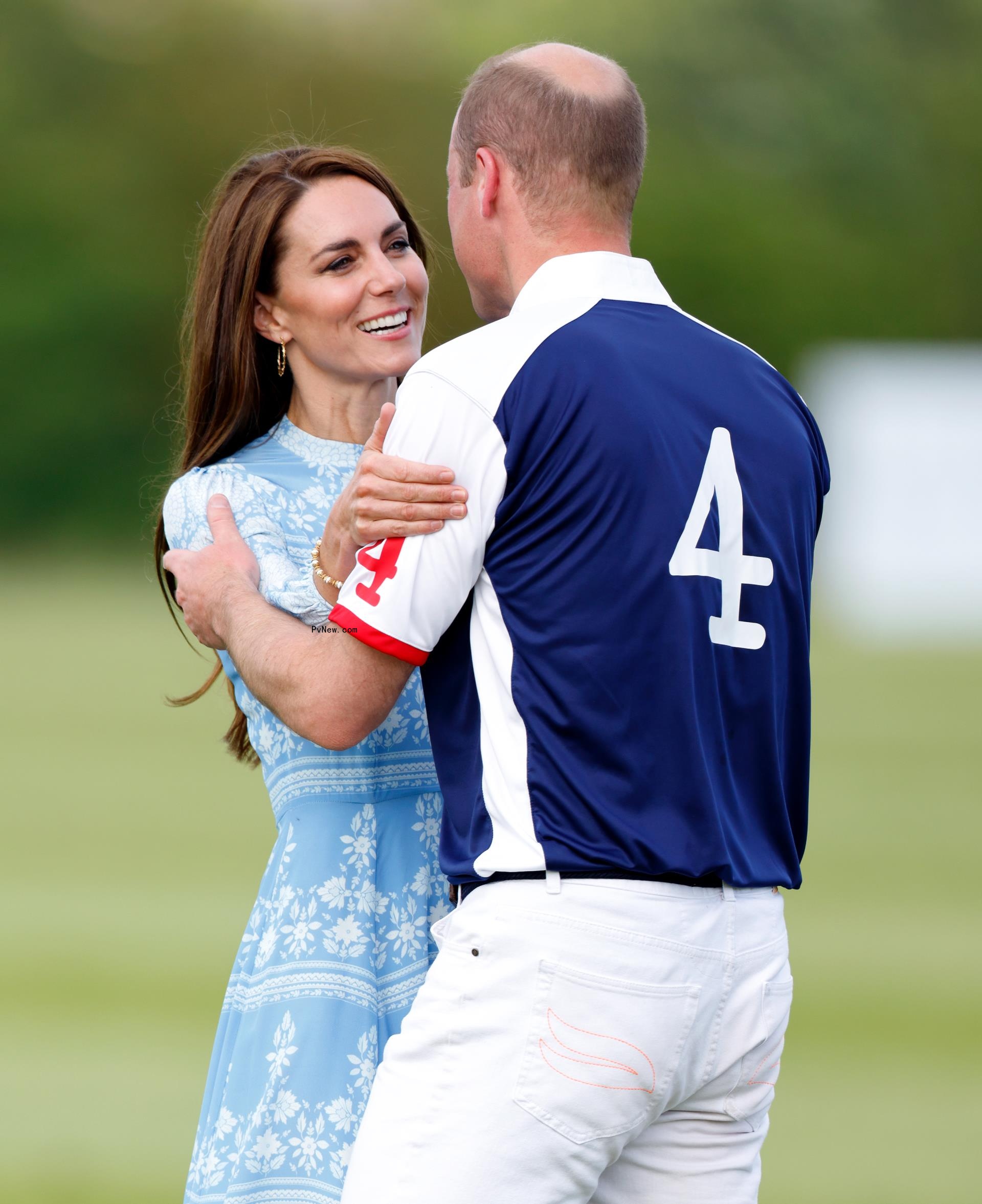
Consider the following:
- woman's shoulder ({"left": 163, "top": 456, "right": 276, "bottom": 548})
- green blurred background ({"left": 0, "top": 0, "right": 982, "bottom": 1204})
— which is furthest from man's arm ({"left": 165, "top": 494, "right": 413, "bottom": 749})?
green blurred background ({"left": 0, "top": 0, "right": 982, "bottom": 1204})

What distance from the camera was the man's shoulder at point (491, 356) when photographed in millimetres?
1790

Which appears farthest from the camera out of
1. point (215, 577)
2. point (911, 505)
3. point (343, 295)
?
point (911, 505)

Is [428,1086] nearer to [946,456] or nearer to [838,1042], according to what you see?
[838,1042]

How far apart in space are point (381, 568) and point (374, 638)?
3.1 inches

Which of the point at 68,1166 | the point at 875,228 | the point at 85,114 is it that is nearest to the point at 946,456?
the point at 875,228

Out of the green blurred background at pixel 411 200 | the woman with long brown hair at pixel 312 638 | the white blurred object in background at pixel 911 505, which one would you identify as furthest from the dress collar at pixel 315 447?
the white blurred object in background at pixel 911 505

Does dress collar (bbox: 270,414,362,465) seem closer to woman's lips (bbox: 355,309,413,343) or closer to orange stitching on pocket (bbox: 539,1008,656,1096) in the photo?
woman's lips (bbox: 355,309,413,343)

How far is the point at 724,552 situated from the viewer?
1847 millimetres

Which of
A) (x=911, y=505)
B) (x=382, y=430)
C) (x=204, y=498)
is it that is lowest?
(x=382, y=430)

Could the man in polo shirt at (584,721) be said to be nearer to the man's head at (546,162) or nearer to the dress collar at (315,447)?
the man's head at (546,162)

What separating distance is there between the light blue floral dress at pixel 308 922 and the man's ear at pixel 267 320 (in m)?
0.27

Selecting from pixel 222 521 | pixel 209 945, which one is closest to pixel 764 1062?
pixel 222 521

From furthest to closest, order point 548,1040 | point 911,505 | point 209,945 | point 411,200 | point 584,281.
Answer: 1. point 411,200
2. point 911,505
3. point 209,945
4. point 584,281
5. point 548,1040

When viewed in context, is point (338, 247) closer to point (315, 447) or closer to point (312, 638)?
point (315, 447)
